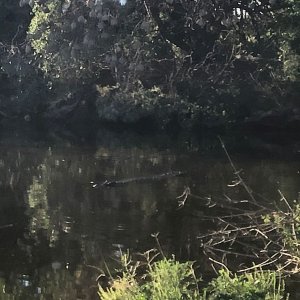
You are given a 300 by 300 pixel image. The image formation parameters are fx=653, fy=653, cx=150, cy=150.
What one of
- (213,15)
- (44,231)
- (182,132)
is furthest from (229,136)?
(44,231)

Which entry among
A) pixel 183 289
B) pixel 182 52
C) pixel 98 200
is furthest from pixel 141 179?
Result: pixel 182 52

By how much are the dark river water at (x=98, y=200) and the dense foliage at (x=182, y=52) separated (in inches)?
174

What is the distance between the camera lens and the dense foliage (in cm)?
2931

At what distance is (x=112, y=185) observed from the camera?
672 inches

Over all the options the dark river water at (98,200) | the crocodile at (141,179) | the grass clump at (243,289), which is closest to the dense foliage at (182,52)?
the dark river water at (98,200)

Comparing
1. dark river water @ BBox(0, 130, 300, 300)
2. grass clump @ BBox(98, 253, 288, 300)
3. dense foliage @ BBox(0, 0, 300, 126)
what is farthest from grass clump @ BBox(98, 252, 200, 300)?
dense foliage @ BBox(0, 0, 300, 126)

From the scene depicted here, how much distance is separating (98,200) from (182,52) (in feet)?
58.4

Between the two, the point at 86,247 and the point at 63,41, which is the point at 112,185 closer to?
the point at 86,247

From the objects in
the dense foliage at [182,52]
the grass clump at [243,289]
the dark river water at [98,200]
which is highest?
the dense foliage at [182,52]

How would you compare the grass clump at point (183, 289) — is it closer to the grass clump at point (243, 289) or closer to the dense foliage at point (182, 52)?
the grass clump at point (243, 289)

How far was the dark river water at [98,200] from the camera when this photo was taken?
1054cm

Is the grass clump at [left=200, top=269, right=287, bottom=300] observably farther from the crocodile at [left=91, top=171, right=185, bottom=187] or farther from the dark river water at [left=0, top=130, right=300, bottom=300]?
the crocodile at [left=91, top=171, right=185, bottom=187]

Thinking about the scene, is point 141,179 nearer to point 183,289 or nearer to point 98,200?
point 98,200

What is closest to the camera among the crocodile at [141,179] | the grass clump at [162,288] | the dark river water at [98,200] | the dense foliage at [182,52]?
the grass clump at [162,288]
